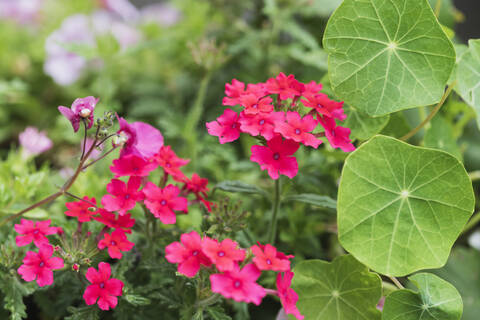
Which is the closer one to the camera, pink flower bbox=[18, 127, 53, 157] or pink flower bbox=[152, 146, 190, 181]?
pink flower bbox=[152, 146, 190, 181]

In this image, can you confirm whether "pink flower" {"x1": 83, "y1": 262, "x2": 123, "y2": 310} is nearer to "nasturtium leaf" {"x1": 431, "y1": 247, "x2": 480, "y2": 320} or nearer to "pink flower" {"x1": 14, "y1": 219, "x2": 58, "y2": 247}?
"pink flower" {"x1": 14, "y1": 219, "x2": 58, "y2": 247}

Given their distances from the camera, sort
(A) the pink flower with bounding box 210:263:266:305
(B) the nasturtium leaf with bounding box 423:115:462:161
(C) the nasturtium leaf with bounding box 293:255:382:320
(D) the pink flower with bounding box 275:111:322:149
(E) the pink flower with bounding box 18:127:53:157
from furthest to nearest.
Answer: (E) the pink flower with bounding box 18:127:53:157 < (B) the nasturtium leaf with bounding box 423:115:462:161 < (C) the nasturtium leaf with bounding box 293:255:382:320 < (D) the pink flower with bounding box 275:111:322:149 < (A) the pink flower with bounding box 210:263:266:305

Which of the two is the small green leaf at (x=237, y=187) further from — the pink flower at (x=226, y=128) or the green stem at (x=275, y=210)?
the pink flower at (x=226, y=128)

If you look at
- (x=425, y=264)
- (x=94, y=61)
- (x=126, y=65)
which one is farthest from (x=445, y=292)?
(x=94, y=61)

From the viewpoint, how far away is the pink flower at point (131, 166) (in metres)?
0.73

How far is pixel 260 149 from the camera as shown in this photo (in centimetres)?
69

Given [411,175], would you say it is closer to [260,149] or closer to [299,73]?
[260,149]

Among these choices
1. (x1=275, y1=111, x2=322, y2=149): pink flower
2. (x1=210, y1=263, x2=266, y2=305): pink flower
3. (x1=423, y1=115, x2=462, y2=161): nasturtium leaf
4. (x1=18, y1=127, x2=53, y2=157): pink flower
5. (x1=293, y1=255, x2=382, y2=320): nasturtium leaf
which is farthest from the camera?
(x1=18, y1=127, x2=53, y2=157): pink flower

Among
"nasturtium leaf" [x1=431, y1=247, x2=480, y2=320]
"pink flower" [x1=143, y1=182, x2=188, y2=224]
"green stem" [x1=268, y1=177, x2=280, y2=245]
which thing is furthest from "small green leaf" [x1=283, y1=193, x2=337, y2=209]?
"nasturtium leaf" [x1=431, y1=247, x2=480, y2=320]

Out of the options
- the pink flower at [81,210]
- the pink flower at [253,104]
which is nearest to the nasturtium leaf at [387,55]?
the pink flower at [253,104]

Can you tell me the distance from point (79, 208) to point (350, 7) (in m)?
0.55

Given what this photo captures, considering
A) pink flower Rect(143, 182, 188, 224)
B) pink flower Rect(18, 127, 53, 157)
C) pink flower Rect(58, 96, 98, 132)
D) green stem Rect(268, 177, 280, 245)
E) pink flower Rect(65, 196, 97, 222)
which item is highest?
pink flower Rect(58, 96, 98, 132)

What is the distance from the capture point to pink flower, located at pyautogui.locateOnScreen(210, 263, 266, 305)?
57cm

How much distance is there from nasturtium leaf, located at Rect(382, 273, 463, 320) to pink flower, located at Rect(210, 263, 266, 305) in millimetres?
259
